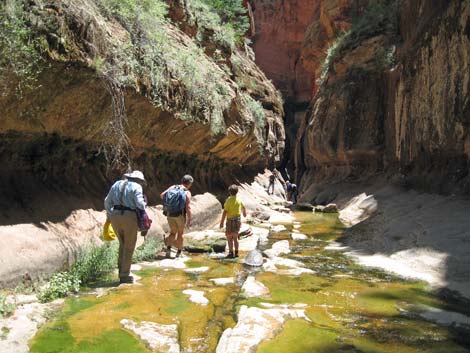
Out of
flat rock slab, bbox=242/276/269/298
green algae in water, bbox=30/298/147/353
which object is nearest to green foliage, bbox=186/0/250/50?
flat rock slab, bbox=242/276/269/298

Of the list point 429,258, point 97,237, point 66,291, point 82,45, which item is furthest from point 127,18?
point 429,258

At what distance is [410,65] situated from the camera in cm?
1492

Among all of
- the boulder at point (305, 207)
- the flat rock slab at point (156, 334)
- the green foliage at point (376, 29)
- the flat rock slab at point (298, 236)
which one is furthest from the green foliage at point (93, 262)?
the green foliage at point (376, 29)

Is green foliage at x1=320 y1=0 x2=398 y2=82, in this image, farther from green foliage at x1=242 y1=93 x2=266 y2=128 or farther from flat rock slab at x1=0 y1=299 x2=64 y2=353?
flat rock slab at x1=0 y1=299 x2=64 y2=353

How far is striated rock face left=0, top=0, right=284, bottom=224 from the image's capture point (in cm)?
573

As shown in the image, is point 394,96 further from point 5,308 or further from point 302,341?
point 5,308

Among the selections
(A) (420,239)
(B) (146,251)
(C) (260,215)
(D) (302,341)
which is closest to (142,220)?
(B) (146,251)

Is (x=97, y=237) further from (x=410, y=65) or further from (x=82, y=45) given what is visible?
(x=410, y=65)

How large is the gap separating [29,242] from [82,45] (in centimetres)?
300

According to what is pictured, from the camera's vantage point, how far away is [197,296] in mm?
5254

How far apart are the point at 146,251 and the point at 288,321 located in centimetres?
403

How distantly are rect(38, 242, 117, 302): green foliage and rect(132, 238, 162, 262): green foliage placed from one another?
0.74 m

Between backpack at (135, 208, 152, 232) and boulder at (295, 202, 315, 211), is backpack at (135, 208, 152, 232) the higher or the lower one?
the higher one

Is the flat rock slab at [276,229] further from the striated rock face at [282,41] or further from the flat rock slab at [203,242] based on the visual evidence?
the striated rock face at [282,41]
